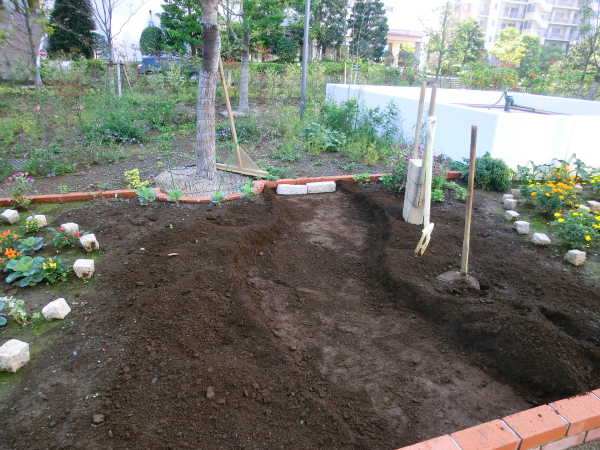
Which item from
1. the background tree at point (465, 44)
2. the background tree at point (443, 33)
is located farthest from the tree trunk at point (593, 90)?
the background tree at point (465, 44)

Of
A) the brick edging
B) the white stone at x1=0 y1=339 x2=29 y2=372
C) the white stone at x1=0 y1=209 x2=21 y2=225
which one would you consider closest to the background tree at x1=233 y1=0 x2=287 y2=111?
the white stone at x1=0 y1=209 x2=21 y2=225

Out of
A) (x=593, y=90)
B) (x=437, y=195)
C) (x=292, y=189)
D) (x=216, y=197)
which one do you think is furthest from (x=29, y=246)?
(x=593, y=90)

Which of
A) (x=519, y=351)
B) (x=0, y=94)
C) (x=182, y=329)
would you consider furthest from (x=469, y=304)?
(x=0, y=94)

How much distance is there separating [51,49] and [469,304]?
20261mm

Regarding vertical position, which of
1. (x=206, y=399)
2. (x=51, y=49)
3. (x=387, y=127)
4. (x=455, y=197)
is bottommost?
(x=206, y=399)

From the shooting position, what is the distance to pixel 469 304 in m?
2.82

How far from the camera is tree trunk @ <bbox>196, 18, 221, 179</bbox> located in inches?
183

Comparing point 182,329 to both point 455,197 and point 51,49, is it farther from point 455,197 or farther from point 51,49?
point 51,49

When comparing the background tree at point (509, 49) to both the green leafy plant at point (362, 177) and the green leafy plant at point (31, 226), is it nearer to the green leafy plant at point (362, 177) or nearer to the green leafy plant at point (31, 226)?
the green leafy plant at point (362, 177)

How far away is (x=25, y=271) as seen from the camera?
3033 mm

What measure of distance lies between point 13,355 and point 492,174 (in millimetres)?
5584

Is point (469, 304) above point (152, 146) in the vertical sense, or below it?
below

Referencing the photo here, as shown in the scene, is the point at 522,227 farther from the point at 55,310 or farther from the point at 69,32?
the point at 69,32

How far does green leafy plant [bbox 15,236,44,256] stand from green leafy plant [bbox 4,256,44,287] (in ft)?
0.98
